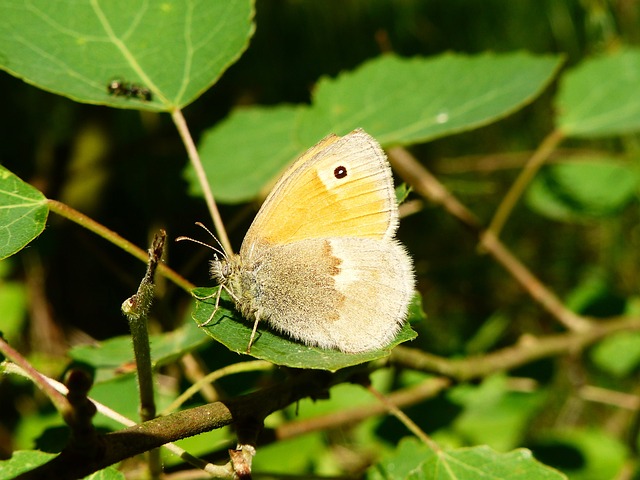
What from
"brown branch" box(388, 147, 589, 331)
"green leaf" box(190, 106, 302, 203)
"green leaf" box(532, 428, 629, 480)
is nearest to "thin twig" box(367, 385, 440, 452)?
"green leaf" box(190, 106, 302, 203)

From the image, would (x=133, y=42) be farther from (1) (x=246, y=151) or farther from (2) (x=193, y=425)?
(2) (x=193, y=425)

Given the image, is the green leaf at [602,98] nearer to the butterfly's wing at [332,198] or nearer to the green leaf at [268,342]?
the butterfly's wing at [332,198]

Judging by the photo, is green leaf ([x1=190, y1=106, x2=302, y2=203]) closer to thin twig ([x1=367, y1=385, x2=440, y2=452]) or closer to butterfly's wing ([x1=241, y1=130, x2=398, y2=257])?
butterfly's wing ([x1=241, y1=130, x2=398, y2=257])

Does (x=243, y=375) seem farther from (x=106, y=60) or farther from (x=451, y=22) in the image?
(x=451, y=22)

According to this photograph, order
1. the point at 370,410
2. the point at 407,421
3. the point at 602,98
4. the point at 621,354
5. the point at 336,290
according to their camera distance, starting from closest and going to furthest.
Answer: the point at 407,421, the point at 336,290, the point at 370,410, the point at 602,98, the point at 621,354

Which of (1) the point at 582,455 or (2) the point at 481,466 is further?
(1) the point at 582,455

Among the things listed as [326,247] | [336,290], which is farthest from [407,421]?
[326,247]
